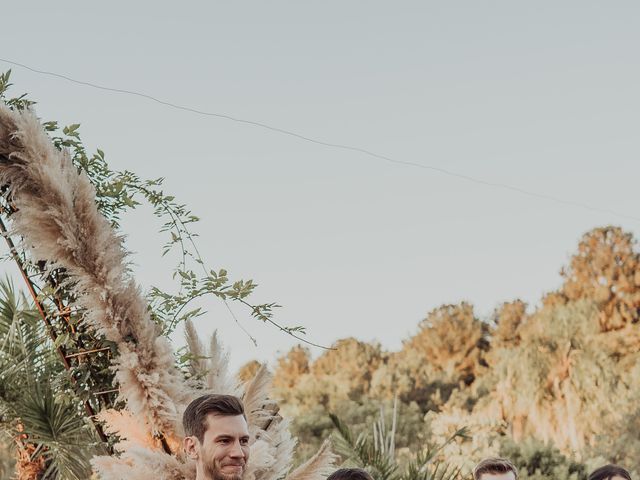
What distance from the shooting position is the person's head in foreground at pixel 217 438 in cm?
241

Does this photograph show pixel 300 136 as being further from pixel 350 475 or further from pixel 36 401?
pixel 350 475

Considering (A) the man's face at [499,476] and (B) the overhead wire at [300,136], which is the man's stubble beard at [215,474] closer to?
(A) the man's face at [499,476]

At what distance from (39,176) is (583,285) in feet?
101

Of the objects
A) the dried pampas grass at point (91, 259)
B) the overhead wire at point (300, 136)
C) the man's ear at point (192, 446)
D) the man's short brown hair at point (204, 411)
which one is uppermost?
the overhead wire at point (300, 136)

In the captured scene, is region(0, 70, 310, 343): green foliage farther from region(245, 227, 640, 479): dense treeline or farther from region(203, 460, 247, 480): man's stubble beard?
region(245, 227, 640, 479): dense treeline

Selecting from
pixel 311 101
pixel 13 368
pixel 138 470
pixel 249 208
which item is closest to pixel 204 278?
pixel 138 470

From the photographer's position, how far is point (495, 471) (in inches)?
144

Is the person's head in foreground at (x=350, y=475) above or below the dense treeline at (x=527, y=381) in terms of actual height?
above

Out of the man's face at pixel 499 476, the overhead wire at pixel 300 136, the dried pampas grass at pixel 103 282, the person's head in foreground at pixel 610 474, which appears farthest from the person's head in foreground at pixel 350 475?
the overhead wire at pixel 300 136

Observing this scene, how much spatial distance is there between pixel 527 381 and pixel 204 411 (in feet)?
67.4

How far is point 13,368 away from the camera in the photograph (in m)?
5.68

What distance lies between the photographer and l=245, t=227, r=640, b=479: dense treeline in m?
19.9

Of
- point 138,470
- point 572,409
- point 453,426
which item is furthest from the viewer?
point 572,409

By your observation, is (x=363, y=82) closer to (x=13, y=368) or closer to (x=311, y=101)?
(x=311, y=101)
